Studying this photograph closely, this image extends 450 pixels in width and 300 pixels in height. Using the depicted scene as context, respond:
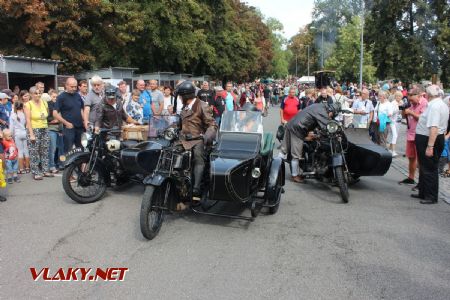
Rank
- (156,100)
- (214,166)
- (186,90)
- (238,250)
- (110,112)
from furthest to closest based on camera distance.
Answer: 1. (156,100)
2. (110,112)
3. (186,90)
4. (214,166)
5. (238,250)

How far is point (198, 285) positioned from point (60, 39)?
76.7ft

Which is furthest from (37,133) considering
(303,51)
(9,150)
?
(303,51)

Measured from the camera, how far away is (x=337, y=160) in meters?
7.57

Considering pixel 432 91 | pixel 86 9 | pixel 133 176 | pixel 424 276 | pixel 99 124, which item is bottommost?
pixel 424 276

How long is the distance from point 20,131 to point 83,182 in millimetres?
3521

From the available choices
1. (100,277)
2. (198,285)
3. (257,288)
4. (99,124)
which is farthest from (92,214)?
(257,288)

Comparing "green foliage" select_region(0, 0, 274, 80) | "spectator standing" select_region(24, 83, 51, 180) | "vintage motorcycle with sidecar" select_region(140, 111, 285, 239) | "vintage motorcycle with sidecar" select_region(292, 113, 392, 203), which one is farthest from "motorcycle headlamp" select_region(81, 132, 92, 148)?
"green foliage" select_region(0, 0, 274, 80)

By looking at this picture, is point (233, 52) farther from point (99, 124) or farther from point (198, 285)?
point (198, 285)

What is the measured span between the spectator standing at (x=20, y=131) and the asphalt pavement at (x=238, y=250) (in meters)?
2.53

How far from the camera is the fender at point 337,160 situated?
7.49 m

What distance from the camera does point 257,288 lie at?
422 cm

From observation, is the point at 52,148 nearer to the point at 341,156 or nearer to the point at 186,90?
the point at 186,90

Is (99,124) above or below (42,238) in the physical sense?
above

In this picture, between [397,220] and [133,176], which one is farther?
[133,176]
